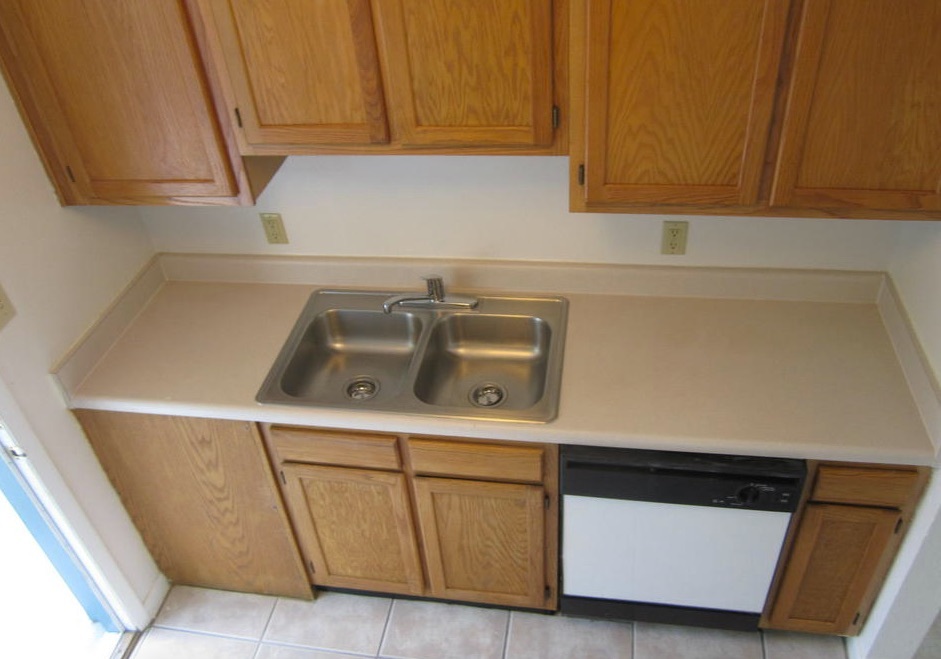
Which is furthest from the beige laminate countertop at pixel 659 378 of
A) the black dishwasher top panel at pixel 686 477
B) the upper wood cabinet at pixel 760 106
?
the upper wood cabinet at pixel 760 106

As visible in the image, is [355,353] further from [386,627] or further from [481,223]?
[386,627]

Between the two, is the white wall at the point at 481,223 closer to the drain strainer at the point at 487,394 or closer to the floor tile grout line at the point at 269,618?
the drain strainer at the point at 487,394

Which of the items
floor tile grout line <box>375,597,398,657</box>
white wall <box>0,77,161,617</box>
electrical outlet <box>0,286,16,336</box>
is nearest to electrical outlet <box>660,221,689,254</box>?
floor tile grout line <box>375,597,398,657</box>

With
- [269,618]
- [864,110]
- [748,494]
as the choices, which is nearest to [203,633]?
[269,618]

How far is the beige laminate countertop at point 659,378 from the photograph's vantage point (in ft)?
5.32

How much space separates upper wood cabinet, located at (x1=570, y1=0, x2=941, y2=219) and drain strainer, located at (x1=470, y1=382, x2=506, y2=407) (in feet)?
2.14

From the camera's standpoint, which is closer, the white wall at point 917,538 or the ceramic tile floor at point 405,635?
the white wall at point 917,538

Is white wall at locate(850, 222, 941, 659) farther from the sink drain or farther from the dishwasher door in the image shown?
the sink drain

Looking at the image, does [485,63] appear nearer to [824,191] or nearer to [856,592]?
[824,191]

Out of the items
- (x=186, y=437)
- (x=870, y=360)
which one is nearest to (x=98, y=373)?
(x=186, y=437)

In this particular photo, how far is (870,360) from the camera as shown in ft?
5.81

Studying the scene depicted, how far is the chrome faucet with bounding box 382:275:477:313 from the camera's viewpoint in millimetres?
2035

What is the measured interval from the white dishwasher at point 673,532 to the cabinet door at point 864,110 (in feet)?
1.97

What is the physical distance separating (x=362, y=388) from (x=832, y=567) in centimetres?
129
